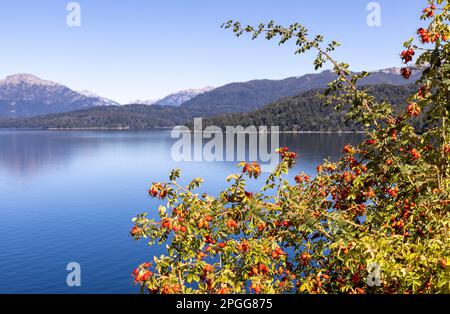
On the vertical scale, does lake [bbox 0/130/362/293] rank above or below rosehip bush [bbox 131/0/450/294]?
below

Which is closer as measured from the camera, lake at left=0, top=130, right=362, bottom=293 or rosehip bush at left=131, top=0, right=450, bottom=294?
rosehip bush at left=131, top=0, right=450, bottom=294

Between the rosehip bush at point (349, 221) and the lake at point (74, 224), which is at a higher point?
the rosehip bush at point (349, 221)

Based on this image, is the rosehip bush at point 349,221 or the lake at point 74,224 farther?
the lake at point 74,224

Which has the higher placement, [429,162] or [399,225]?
[429,162]

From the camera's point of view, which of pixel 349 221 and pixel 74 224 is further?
pixel 74 224

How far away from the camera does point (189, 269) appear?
7.33 m

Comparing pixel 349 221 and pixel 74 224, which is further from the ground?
pixel 349 221

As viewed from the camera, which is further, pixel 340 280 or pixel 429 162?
pixel 340 280
